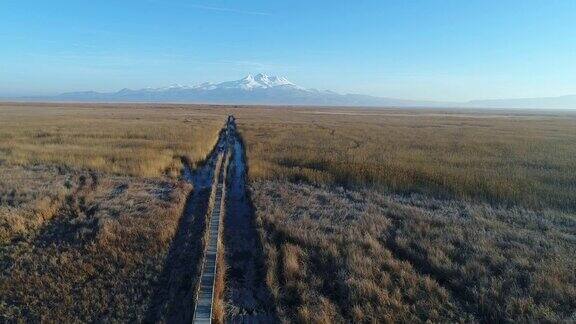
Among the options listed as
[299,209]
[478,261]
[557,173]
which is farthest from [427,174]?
[478,261]

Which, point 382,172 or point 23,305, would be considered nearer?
point 23,305

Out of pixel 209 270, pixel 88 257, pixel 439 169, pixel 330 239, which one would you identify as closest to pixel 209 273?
pixel 209 270

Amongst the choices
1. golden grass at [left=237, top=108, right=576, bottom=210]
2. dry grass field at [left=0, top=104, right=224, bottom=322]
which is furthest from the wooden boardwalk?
golden grass at [left=237, top=108, right=576, bottom=210]

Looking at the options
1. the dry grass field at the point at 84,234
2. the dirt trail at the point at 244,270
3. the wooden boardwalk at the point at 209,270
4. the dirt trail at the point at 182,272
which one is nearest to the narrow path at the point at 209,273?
the wooden boardwalk at the point at 209,270

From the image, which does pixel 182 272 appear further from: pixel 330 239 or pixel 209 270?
pixel 330 239

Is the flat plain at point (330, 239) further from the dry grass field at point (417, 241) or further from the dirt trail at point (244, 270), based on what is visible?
the dirt trail at point (244, 270)

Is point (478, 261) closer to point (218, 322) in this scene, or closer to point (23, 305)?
point (218, 322)

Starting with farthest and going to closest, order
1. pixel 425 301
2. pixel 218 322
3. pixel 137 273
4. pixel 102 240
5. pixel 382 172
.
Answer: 1. pixel 382 172
2. pixel 102 240
3. pixel 137 273
4. pixel 425 301
5. pixel 218 322
